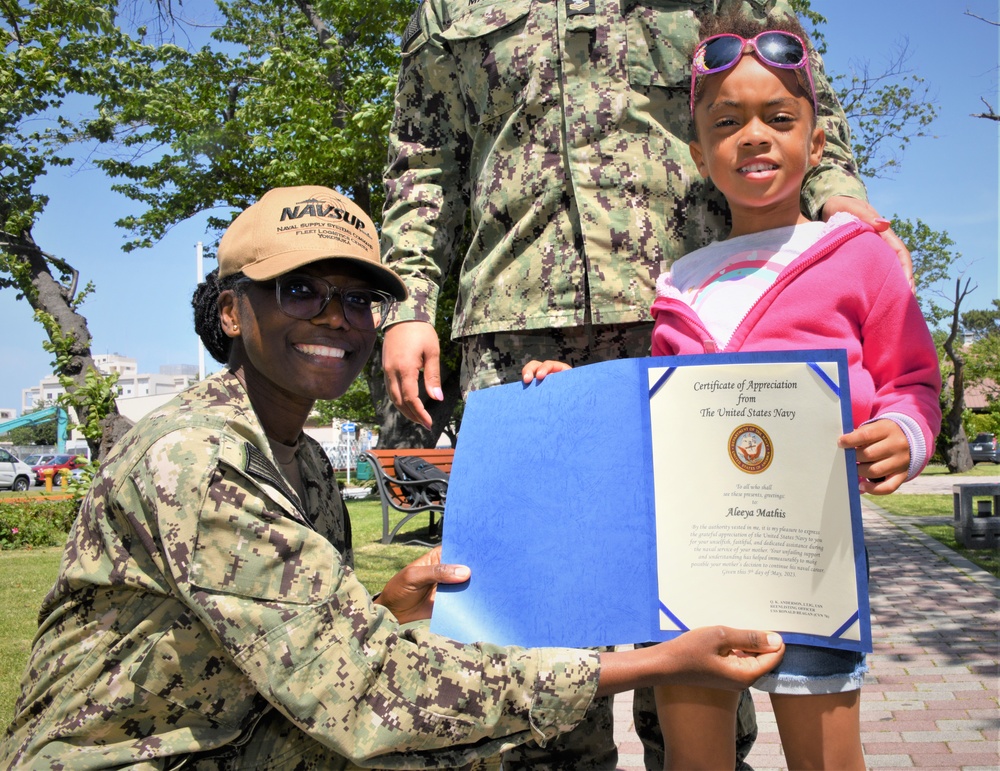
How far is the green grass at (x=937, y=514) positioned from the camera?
7902mm

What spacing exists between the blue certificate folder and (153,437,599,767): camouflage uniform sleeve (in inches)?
3.6

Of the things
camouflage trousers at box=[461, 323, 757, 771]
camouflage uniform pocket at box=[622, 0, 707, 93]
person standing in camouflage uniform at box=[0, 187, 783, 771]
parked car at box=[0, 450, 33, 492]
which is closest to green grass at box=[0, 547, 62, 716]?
person standing in camouflage uniform at box=[0, 187, 783, 771]

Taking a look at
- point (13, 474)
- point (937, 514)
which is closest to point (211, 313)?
point (937, 514)

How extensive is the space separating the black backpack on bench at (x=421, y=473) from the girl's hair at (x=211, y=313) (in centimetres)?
733

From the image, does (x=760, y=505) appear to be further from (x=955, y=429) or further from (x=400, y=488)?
(x=955, y=429)

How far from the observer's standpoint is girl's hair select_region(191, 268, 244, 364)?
2.05m

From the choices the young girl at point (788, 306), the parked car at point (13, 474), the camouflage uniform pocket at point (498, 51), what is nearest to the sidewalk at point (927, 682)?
the young girl at point (788, 306)

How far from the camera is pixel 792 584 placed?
5.10ft

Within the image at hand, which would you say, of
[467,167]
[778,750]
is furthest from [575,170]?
[778,750]

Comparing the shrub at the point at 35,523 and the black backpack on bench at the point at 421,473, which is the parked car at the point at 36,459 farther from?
the black backpack on bench at the point at 421,473

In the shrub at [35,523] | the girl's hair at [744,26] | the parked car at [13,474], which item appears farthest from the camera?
the parked car at [13,474]

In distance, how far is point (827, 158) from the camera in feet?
7.11

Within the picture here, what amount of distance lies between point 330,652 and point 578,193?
1310 mm

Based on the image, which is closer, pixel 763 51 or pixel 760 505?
pixel 760 505
